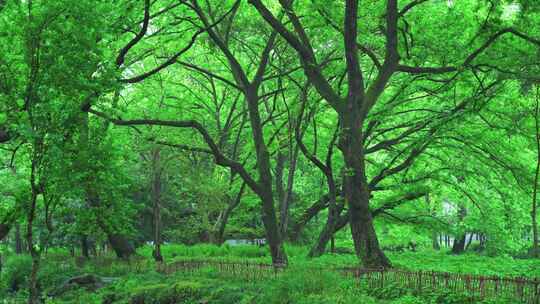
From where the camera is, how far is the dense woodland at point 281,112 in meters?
13.2

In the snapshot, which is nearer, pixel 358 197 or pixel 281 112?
pixel 358 197

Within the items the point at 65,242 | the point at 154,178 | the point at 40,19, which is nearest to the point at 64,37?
the point at 40,19

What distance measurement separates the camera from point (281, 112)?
27953 mm

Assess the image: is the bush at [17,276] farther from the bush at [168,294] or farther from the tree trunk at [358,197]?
the tree trunk at [358,197]

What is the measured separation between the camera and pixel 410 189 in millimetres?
24484

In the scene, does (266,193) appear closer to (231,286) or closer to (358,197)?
(358,197)

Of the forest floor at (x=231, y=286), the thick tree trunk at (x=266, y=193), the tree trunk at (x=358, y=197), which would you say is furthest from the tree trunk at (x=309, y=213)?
the tree trunk at (x=358, y=197)

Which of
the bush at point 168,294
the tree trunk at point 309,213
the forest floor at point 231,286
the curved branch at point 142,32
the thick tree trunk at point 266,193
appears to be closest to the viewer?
the forest floor at point 231,286

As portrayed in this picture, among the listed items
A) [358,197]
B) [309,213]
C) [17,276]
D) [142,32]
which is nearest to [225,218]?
[309,213]

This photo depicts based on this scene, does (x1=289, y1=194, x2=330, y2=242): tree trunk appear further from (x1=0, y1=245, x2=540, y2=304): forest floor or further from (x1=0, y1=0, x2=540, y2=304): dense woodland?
(x1=0, y1=245, x2=540, y2=304): forest floor

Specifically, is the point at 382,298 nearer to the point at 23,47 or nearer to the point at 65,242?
the point at 23,47

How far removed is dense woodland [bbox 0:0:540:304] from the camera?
13164 mm

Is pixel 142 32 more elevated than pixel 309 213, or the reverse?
pixel 142 32

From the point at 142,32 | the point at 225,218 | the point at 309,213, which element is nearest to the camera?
the point at 142,32
